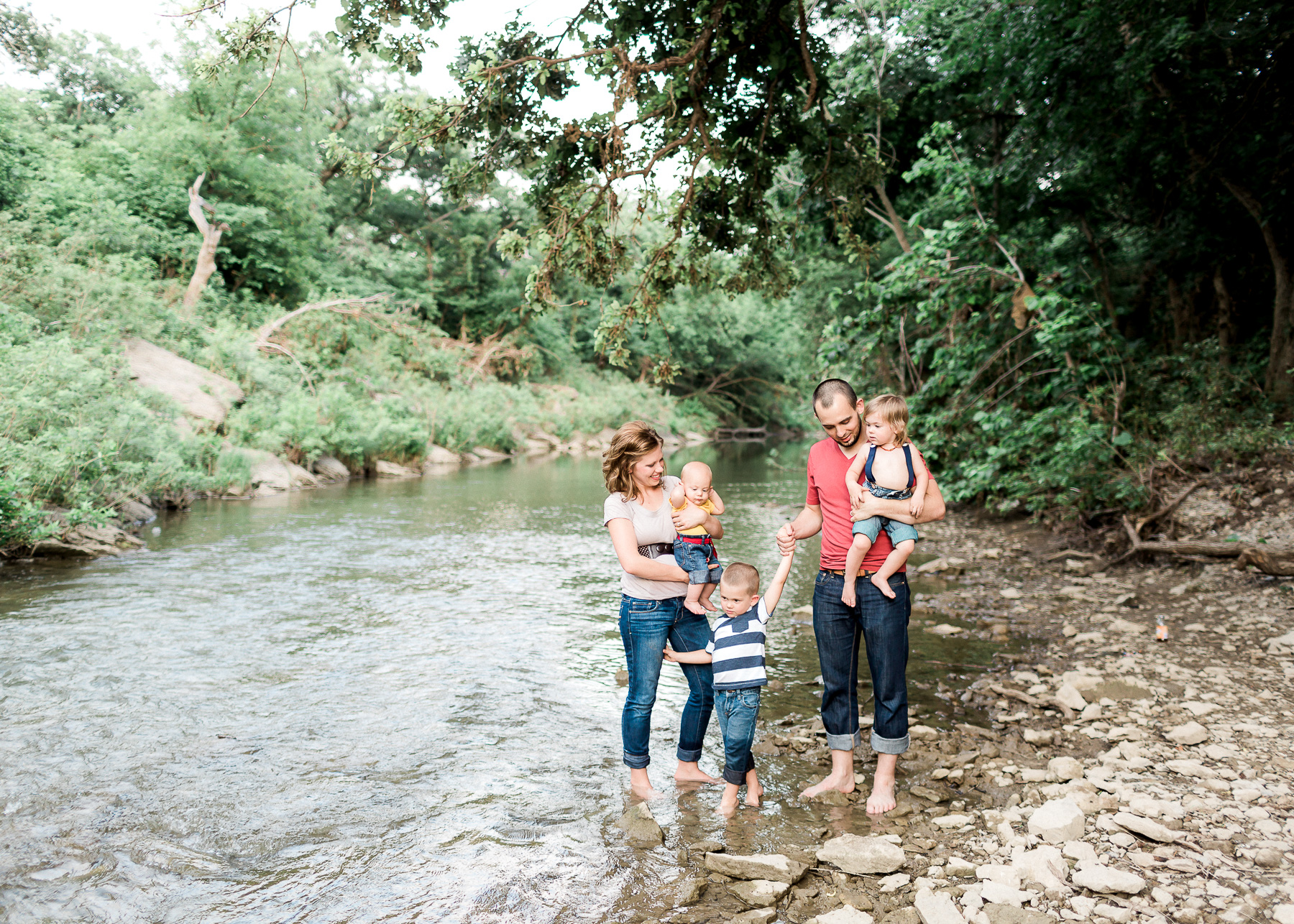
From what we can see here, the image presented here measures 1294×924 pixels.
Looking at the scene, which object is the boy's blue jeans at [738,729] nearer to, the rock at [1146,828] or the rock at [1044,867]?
the rock at [1044,867]

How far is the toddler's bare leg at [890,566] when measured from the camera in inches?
137

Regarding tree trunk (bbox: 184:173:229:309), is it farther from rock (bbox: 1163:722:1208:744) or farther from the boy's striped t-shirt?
rock (bbox: 1163:722:1208:744)

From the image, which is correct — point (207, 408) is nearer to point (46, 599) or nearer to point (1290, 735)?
point (46, 599)

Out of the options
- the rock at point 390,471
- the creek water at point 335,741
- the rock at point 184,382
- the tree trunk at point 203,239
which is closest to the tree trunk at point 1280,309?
the creek water at point 335,741

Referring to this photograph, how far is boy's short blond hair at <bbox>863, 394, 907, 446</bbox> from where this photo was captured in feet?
11.5

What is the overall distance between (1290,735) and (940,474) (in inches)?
290

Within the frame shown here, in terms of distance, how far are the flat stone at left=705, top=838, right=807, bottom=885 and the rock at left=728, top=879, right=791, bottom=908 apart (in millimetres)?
35

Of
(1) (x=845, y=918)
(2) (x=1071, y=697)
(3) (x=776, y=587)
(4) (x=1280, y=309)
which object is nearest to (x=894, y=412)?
(3) (x=776, y=587)

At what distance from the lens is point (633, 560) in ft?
11.4

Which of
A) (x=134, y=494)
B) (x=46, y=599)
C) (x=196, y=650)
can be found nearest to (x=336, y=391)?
(x=134, y=494)

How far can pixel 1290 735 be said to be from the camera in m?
3.84

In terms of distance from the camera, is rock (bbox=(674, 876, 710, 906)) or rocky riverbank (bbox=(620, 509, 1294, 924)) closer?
rocky riverbank (bbox=(620, 509, 1294, 924))

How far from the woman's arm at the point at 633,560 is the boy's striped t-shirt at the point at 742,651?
1.11ft

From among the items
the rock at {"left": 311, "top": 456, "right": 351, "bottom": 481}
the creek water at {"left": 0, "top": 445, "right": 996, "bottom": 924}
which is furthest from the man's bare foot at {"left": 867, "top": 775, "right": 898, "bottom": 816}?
the rock at {"left": 311, "top": 456, "right": 351, "bottom": 481}
